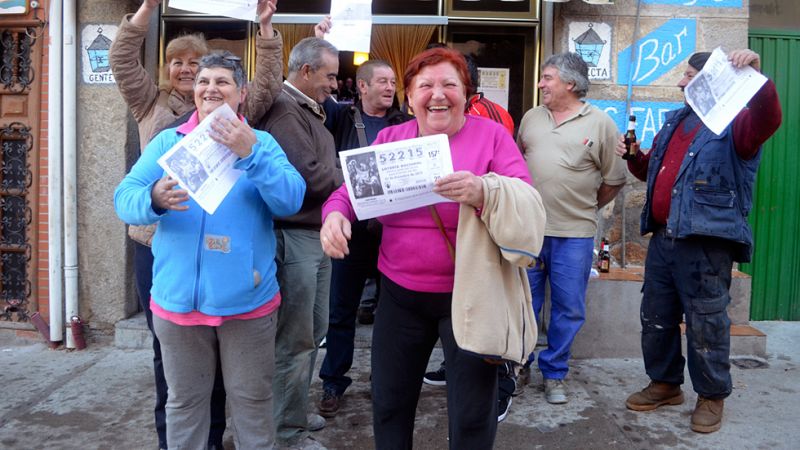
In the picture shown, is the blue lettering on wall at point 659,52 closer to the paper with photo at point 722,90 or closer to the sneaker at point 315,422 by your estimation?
the paper with photo at point 722,90

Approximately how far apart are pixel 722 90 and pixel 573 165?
1.06 meters

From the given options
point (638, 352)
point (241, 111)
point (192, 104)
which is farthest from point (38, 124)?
point (638, 352)

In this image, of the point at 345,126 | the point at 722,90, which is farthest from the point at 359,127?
the point at 722,90

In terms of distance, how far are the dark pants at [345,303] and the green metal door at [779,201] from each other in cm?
370

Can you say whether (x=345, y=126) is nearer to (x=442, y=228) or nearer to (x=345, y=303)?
(x=345, y=303)

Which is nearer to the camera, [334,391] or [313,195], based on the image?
[313,195]

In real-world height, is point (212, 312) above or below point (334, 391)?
above

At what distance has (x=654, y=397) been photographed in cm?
416

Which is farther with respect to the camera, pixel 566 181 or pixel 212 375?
pixel 566 181

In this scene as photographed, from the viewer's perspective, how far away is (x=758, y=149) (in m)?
3.68

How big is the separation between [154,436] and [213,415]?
1.92 ft

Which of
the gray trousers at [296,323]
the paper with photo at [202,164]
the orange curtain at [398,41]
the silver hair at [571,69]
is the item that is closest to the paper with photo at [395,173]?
the paper with photo at [202,164]

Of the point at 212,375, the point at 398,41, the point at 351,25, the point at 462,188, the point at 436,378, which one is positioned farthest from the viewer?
the point at 398,41

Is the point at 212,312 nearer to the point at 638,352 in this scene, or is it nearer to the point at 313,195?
the point at 313,195
